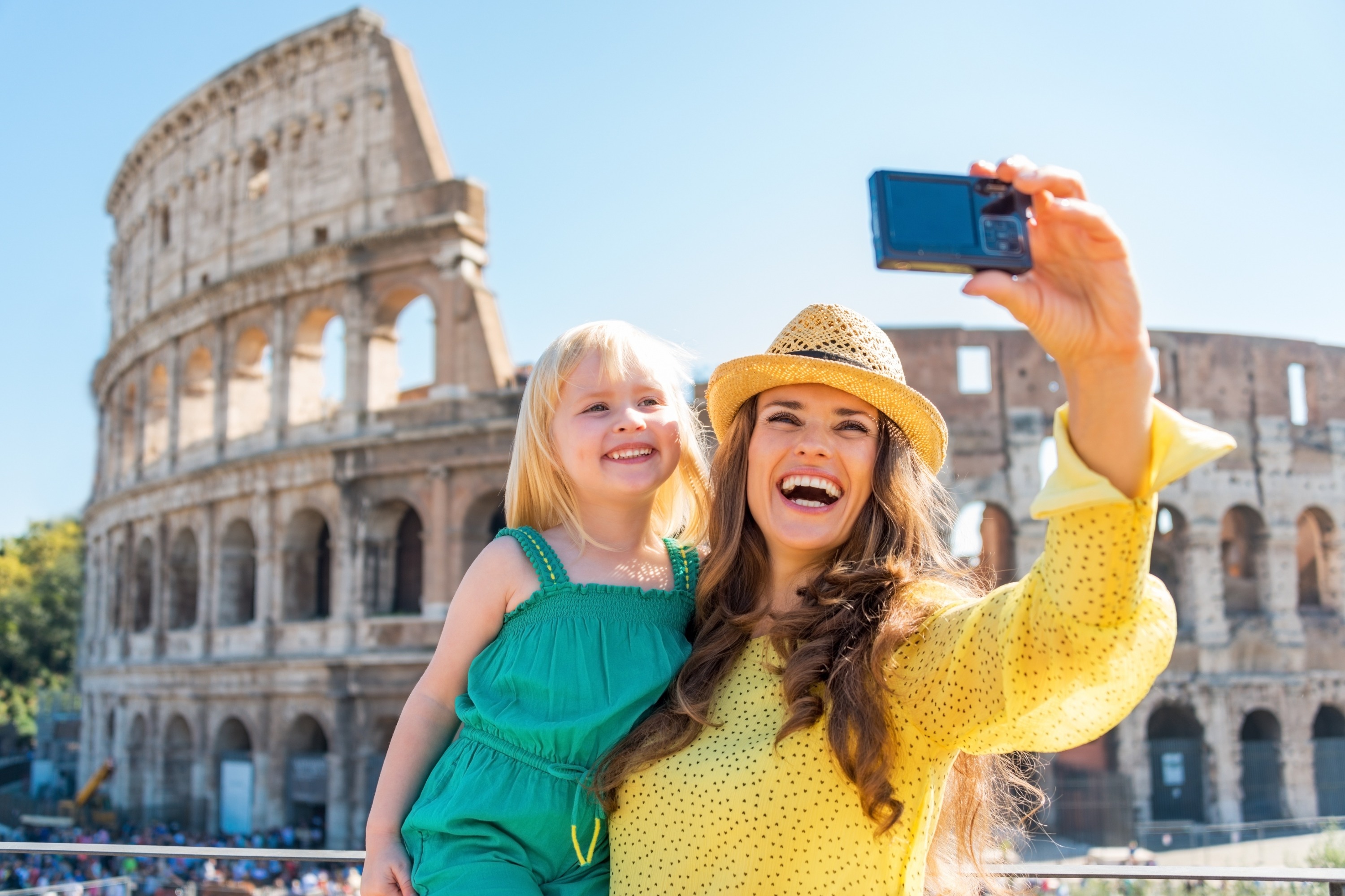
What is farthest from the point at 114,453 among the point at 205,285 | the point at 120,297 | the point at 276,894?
the point at 276,894

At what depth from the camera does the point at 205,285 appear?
19.7 metres

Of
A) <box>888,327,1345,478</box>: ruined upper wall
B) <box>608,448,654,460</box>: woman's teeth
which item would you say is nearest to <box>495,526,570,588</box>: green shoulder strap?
<box>608,448,654,460</box>: woman's teeth

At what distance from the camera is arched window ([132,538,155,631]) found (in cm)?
2148

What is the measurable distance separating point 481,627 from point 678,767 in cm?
60

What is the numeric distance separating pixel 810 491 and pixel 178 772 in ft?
67.6

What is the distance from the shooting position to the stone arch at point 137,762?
19938 mm

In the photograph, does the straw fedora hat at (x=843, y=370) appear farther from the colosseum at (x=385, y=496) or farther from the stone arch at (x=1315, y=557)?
the stone arch at (x=1315, y=557)

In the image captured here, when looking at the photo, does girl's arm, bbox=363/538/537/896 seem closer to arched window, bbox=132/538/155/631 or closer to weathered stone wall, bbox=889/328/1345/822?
weathered stone wall, bbox=889/328/1345/822

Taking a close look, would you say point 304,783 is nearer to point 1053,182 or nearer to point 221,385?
point 221,385

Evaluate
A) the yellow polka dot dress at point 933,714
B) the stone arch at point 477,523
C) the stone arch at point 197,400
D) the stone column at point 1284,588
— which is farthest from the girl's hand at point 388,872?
the stone arch at point 197,400

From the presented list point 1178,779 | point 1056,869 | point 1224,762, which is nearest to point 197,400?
point 1178,779

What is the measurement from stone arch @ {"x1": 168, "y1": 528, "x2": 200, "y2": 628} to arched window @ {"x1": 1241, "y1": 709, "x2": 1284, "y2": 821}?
19.1 metres

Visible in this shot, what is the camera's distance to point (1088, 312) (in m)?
1.29

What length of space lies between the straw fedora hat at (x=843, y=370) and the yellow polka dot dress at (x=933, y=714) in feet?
1.20
